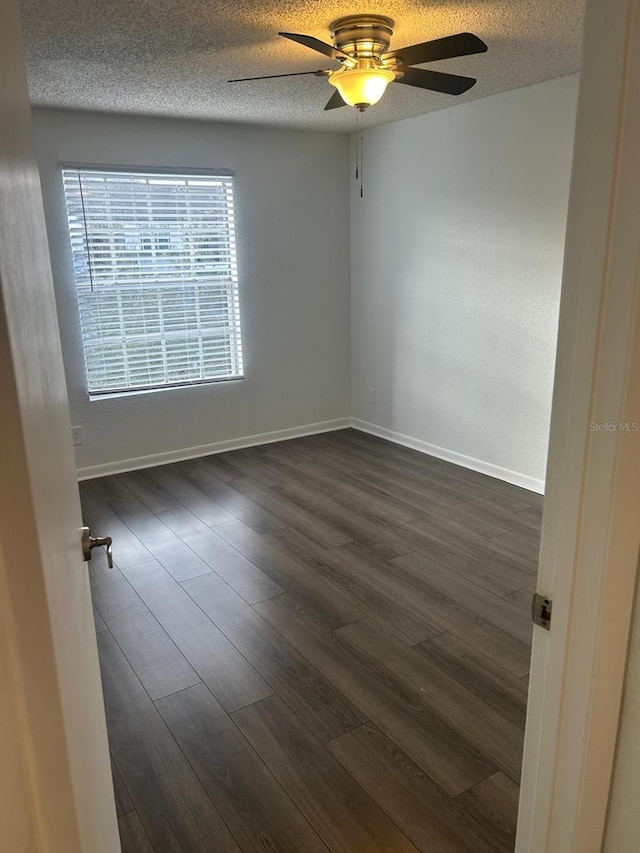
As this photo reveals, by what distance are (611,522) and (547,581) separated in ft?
0.56

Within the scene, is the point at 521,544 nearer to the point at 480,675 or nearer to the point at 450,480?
the point at 450,480

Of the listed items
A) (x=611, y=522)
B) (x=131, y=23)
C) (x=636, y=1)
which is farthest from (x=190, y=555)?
(x=636, y=1)

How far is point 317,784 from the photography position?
1.79 metres

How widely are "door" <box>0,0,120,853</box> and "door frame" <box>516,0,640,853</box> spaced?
0.72 meters

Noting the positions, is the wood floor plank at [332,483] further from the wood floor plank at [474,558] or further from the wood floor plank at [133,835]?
the wood floor plank at [133,835]

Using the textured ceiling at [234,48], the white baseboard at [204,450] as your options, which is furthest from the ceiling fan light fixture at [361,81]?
the white baseboard at [204,450]

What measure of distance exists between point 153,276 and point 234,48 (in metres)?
1.93

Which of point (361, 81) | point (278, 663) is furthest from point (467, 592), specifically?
point (361, 81)

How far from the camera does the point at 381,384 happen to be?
512 centimetres

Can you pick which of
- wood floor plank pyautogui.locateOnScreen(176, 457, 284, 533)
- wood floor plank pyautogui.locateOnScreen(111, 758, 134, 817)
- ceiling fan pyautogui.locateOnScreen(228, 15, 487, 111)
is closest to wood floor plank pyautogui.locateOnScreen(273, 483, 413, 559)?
wood floor plank pyautogui.locateOnScreen(176, 457, 284, 533)

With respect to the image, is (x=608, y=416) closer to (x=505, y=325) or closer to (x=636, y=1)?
(x=636, y=1)

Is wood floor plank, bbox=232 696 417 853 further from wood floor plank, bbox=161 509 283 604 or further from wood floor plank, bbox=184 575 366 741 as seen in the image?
wood floor plank, bbox=161 509 283 604

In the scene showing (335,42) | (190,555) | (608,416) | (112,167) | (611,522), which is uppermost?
(335,42)

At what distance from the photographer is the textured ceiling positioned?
7.54 ft
